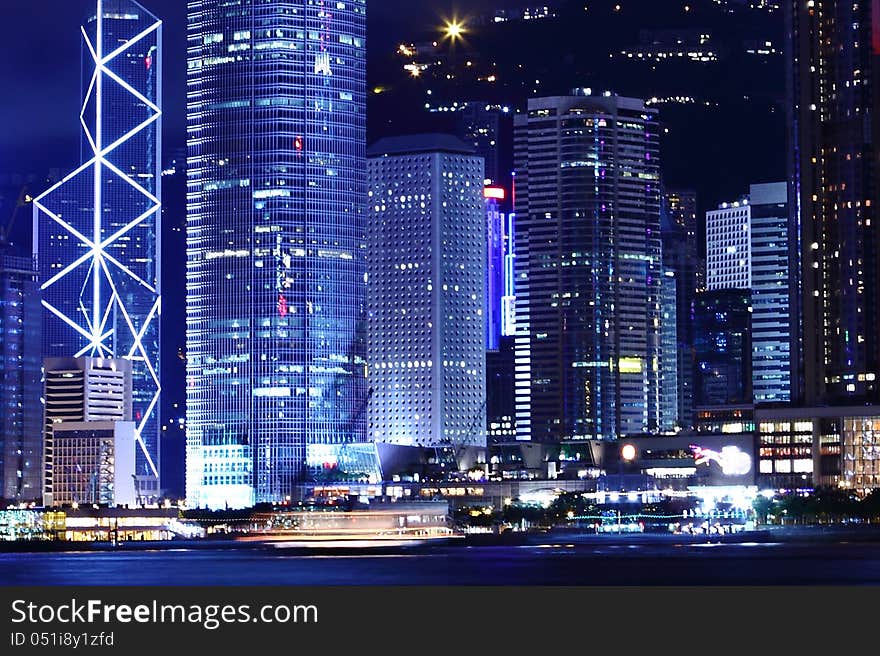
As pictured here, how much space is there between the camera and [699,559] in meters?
199

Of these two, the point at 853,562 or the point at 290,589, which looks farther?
the point at 853,562

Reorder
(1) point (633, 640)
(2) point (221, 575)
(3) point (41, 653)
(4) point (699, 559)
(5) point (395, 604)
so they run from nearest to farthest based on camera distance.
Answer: (3) point (41, 653) → (1) point (633, 640) → (5) point (395, 604) → (2) point (221, 575) → (4) point (699, 559)

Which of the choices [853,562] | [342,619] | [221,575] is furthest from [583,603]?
[853,562]

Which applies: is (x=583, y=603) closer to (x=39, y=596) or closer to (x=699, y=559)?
(x=39, y=596)

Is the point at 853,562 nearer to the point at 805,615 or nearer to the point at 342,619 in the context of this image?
the point at 805,615

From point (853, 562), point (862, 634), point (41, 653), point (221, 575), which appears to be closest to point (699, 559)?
point (853, 562)

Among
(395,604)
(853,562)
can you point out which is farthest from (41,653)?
(853,562)

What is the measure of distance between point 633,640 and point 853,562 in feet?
318

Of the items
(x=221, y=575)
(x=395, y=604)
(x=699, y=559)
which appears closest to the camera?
(x=395, y=604)

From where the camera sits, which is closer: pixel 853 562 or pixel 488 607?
pixel 488 607

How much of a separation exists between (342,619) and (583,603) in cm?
2471

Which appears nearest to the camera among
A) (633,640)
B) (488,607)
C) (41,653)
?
(41,653)

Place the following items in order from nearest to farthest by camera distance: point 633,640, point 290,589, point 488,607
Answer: point 633,640
point 488,607
point 290,589

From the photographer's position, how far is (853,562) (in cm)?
18650
